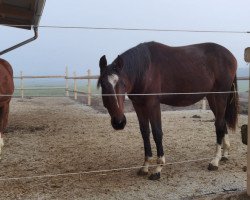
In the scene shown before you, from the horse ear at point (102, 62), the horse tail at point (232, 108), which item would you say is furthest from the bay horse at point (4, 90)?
the horse tail at point (232, 108)

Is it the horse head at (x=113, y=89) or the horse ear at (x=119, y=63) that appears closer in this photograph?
the horse head at (x=113, y=89)

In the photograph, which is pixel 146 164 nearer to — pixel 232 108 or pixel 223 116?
pixel 223 116

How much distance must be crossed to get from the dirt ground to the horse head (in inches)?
27.3

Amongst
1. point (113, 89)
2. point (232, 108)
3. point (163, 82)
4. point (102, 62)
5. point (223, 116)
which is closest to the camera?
point (113, 89)

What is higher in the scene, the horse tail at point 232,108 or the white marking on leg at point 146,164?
the horse tail at point 232,108

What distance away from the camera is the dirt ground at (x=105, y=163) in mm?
3045

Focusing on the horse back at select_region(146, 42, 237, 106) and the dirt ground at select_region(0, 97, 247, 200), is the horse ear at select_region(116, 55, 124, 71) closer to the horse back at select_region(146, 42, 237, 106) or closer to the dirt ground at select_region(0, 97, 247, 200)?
the horse back at select_region(146, 42, 237, 106)

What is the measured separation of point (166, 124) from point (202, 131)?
1073 millimetres

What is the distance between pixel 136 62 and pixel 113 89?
22.2 inches

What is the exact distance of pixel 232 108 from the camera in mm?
4281

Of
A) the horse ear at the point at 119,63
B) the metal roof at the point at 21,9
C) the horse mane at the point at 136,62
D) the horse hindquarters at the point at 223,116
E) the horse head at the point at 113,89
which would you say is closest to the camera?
the horse head at the point at 113,89

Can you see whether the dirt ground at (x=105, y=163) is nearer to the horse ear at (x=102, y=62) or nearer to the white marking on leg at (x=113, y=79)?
the white marking on leg at (x=113, y=79)

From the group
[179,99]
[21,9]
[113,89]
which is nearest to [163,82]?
[179,99]

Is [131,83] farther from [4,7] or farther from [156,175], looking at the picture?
[4,7]
